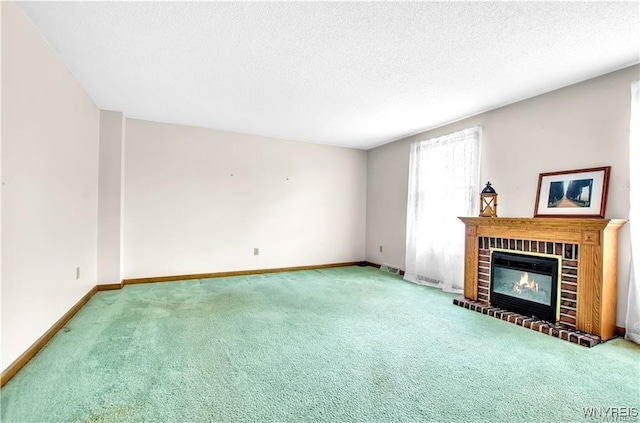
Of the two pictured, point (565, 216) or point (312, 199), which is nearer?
point (565, 216)

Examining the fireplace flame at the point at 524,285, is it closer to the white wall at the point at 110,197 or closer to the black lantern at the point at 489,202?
the black lantern at the point at 489,202

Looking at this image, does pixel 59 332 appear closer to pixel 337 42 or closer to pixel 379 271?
pixel 337 42

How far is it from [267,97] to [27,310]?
2.71 m

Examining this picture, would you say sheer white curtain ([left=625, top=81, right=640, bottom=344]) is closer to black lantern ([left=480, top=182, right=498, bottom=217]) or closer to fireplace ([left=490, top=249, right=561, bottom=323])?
fireplace ([left=490, top=249, right=561, bottom=323])

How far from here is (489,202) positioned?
3.54 metres

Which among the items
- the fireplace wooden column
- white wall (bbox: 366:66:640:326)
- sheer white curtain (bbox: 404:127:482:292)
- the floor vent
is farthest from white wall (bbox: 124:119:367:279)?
the fireplace wooden column

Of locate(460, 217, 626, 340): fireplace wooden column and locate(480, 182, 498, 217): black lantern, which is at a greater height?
locate(480, 182, 498, 217): black lantern

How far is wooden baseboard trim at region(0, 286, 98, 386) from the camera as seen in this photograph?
1841mm

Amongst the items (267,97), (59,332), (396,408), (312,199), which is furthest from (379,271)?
(59,332)

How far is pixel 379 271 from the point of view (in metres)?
5.36

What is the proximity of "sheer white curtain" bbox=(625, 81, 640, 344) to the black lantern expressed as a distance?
112 centimetres

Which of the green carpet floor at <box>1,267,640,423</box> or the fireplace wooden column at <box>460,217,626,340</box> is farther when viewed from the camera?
the fireplace wooden column at <box>460,217,626,340</box>

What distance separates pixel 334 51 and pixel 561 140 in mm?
2438

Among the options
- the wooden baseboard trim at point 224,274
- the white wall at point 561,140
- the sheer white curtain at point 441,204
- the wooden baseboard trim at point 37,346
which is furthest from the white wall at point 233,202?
the white wall at point 561,140
